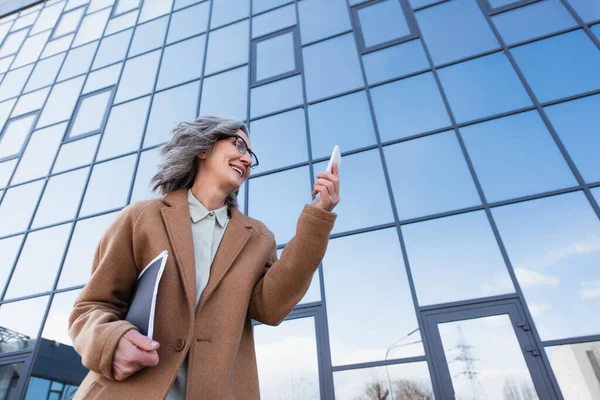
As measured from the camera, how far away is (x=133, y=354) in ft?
2.98

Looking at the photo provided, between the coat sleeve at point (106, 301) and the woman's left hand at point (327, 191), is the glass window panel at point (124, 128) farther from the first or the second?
the woman's left hand at point (327, 191)

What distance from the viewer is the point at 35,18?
13664 mm

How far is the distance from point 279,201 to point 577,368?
4.65 m

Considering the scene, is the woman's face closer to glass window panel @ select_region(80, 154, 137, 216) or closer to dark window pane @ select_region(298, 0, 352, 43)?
glass window panel @ select_region(80, 154, 137, 216)

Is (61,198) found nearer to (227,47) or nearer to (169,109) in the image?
(169,109)

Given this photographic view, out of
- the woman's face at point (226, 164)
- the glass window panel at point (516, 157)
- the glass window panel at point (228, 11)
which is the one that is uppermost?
the glass window panel at point (228, 11)

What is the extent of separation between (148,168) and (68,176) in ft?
7.49

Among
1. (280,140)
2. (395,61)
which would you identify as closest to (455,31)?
(395,61)

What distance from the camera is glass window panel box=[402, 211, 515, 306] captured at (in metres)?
4.75

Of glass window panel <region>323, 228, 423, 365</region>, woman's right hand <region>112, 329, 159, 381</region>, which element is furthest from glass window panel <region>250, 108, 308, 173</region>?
woman's right hand <region>112, 329, 159, 381</region>

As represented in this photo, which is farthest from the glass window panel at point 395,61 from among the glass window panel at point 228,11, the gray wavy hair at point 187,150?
the gray wavy hair at point 187,150

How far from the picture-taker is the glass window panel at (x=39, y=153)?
8.89 m

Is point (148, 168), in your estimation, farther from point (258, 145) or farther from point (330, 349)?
point (330, 349)

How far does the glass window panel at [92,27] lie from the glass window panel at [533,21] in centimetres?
1128
